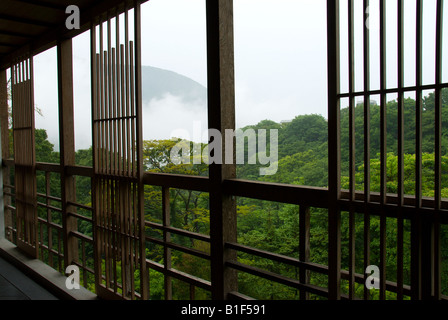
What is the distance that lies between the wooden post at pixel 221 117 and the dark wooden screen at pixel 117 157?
0.92 metres

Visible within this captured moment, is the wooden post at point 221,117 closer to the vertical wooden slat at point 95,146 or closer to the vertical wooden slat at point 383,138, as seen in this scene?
the vertical wooden slat at point 383,138

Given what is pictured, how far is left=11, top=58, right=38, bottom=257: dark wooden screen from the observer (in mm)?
5211

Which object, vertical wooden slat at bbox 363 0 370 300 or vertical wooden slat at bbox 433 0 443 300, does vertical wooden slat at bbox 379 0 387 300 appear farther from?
vertical wooden slat at bbox 433 0 443 300

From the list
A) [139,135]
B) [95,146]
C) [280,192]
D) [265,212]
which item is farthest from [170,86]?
[280,192]

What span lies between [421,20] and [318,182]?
33.5 ft

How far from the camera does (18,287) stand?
15.3 ft

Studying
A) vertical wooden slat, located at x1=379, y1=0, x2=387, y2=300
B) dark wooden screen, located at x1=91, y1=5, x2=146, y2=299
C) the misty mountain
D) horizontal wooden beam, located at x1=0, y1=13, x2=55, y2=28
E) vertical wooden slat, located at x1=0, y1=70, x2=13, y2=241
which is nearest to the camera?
vertical wooden slat, located at x1=379, y1=0, x2=387, y2=300

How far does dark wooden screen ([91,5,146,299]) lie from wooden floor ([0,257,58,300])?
1.14 meters

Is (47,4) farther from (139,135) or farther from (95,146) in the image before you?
(139,135)

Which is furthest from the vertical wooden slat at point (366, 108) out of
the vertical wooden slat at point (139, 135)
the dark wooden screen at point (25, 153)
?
the dark wooden screen at point (25, 153)

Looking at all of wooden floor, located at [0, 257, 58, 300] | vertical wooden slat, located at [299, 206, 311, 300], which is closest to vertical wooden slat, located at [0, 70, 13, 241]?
wooden floor, located at [0, 257, 58, 300]

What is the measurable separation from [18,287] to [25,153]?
1.82 m

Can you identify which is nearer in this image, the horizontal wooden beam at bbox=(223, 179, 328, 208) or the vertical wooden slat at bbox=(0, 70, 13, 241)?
the horizontal wooden beam at bbox=(223, 179, 328, 208)
